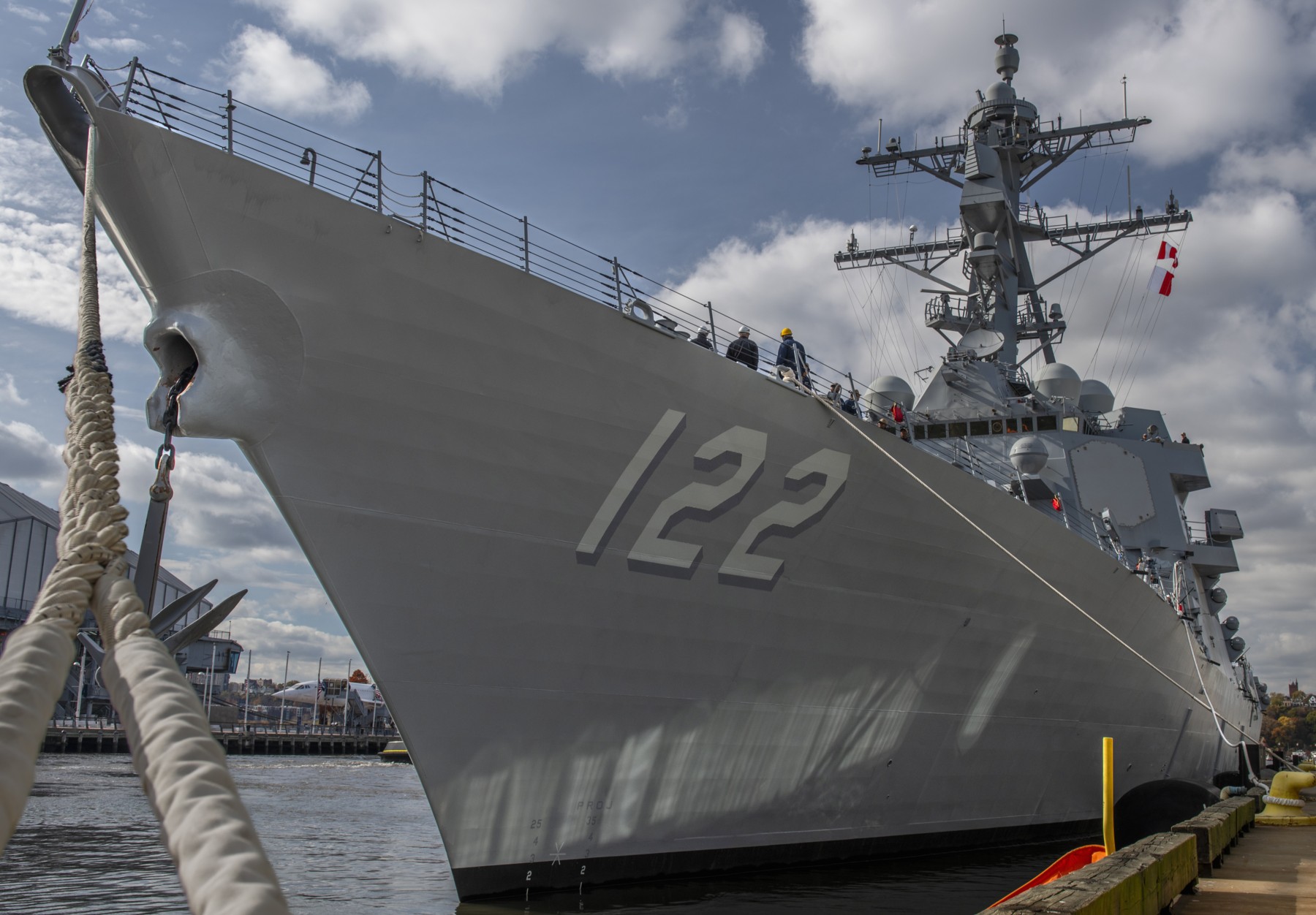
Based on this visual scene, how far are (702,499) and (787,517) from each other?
86 centimetres

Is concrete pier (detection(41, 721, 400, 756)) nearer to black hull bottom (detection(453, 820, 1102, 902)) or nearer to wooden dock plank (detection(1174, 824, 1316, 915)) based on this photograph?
black hull bottom (detection(453, 820, 1102, 902))

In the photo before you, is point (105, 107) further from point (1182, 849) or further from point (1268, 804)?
point (1268, 804)

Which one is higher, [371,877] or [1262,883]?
[1262,883]

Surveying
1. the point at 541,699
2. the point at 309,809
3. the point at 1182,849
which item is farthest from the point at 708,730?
the point at 309,809

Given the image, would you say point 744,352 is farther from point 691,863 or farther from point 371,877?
point 371,877

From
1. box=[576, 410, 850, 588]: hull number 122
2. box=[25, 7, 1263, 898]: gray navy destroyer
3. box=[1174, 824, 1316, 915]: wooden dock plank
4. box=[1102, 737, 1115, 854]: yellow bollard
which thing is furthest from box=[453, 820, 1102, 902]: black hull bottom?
box=[1174, 824, 1316, 915]: wooden dock plank

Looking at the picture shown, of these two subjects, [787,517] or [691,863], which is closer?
[691,863]

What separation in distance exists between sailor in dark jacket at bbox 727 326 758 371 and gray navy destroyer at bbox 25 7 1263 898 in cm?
36

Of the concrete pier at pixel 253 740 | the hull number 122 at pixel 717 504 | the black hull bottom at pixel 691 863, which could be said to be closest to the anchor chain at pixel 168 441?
the hull number 122 at pixel 717 504

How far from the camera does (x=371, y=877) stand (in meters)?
9.35

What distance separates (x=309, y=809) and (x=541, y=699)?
40.7 ft

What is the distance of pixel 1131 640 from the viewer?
11648mm

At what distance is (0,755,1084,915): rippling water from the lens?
716 centimetres

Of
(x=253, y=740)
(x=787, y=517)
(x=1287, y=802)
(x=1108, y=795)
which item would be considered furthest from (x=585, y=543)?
(x=253, y=740)
